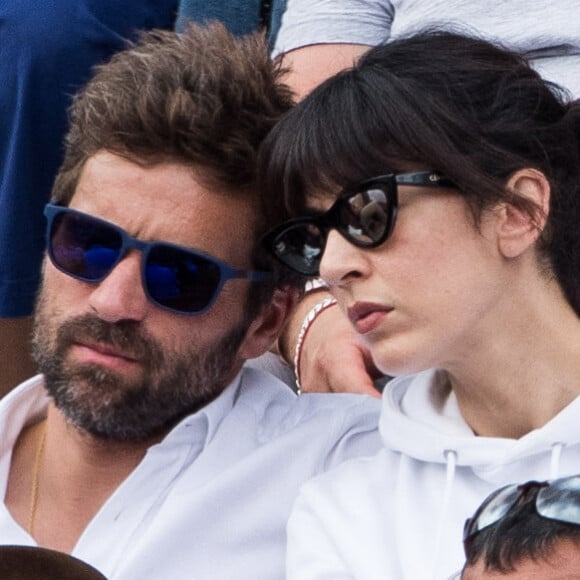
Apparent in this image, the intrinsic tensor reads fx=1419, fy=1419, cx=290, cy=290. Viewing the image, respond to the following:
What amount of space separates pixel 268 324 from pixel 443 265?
69 cm

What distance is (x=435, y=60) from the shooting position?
2092mm

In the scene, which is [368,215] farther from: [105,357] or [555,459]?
[105,357]

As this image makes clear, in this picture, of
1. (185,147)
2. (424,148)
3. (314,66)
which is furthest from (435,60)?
(314,66)

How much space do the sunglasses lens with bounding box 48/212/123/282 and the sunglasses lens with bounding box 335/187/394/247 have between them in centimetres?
49

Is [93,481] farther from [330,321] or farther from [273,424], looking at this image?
[330,321]

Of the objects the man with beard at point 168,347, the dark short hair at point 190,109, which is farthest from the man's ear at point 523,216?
the dark short hair at point 190,109

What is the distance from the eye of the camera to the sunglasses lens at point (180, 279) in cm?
234

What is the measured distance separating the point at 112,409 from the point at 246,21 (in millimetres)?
1030

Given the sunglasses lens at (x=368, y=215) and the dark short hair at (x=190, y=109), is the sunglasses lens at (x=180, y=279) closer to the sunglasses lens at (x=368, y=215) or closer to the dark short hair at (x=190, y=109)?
the dark short hair at (x=190, y=109)

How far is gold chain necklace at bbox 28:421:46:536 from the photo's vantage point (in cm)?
251

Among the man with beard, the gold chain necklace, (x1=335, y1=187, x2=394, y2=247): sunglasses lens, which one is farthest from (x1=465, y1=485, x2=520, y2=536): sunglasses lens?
the gold chain necklace

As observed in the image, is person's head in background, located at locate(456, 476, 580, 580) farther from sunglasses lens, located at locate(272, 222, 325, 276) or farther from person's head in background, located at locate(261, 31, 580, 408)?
sunglasses lens, located at locate(272, 222, 325, 276)

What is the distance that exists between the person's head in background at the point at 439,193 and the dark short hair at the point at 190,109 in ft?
1.09

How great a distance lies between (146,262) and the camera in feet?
7.68
